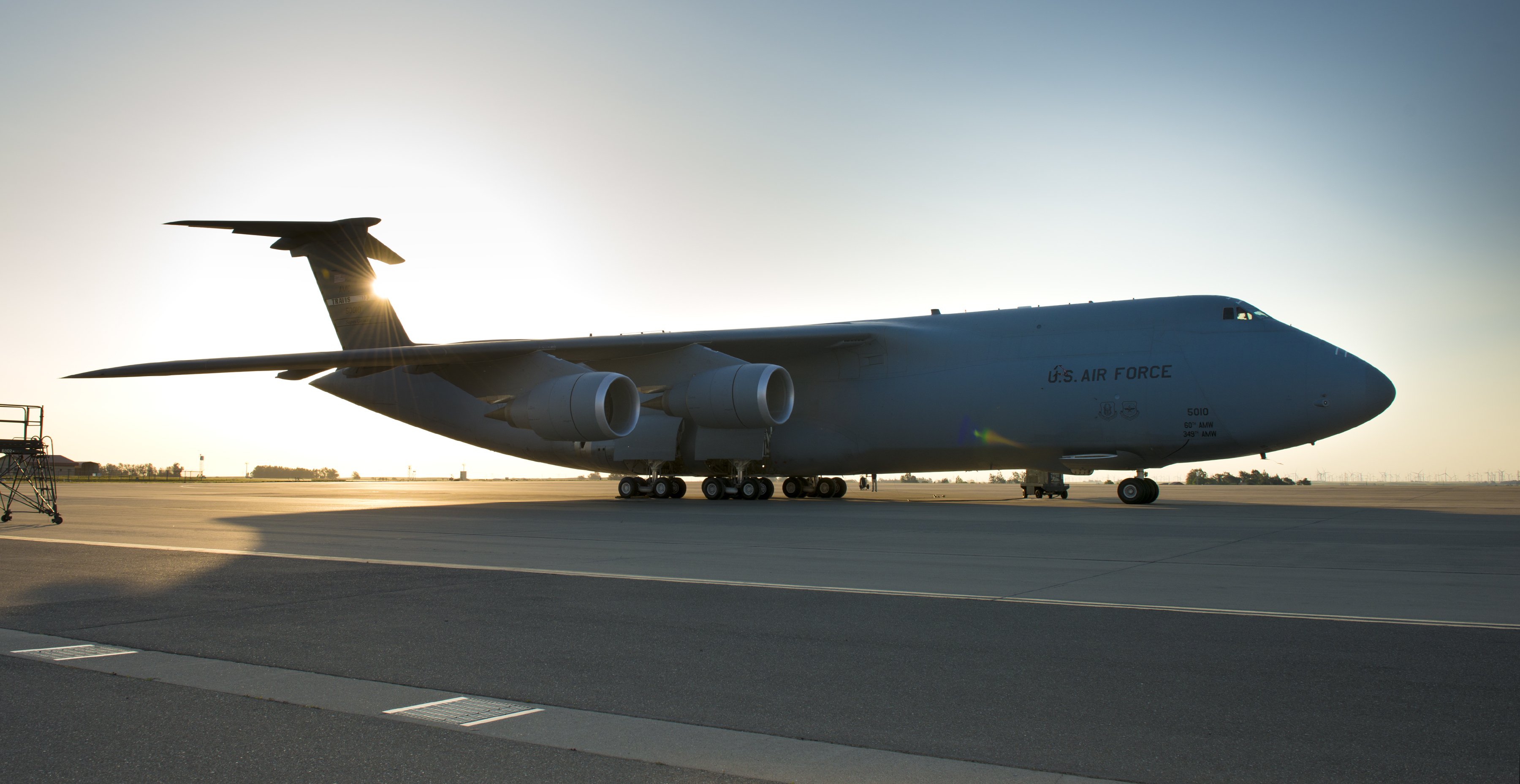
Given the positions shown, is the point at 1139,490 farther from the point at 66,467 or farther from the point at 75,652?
the point at 66,467

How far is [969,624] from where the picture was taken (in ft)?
18.6

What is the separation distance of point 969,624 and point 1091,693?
1.64m

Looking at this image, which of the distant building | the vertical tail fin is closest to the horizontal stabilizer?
the vertical tail fin

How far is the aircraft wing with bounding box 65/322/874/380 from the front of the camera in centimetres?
2067

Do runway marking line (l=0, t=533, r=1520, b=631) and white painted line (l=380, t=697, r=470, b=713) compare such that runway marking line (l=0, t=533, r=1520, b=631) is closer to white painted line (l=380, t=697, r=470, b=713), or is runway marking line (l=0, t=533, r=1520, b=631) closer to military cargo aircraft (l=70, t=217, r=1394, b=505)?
white painted line (l=380, t=697, r=470, b=713)

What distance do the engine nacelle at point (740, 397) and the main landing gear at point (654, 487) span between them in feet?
8.83

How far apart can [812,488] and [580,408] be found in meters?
8.06

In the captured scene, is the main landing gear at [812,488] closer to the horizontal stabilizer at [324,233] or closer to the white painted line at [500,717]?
the horizontal stabilizer at [324,233]

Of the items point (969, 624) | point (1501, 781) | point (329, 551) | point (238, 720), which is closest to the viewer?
point (1501, 781)

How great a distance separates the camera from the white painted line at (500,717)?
3666mm

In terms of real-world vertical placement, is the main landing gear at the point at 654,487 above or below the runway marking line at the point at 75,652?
above

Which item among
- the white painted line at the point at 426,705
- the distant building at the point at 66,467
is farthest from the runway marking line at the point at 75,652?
the distant building at the point at 66,467

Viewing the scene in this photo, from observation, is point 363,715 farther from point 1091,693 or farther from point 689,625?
point 1091,693

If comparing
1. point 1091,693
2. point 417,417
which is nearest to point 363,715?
point 1091,693
